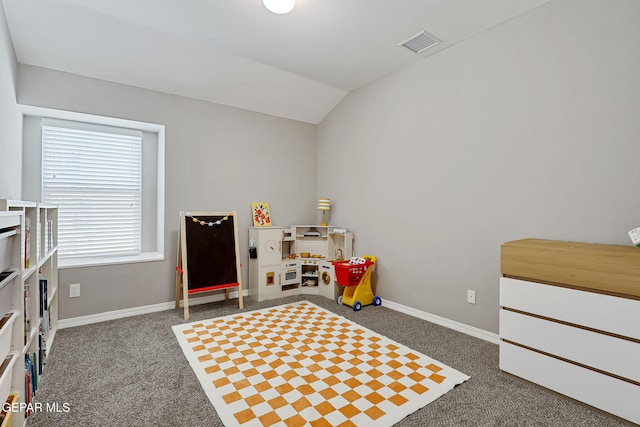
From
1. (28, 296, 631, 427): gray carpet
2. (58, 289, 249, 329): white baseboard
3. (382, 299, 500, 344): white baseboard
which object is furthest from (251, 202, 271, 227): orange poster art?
(382, 299, 500, 344): white baseboard

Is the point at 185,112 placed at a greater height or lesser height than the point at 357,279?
greater

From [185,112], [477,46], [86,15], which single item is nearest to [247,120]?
[185,112]

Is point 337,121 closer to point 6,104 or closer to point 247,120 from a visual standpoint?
point 247,120

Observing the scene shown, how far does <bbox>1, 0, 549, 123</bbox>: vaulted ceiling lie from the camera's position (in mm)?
Result: 2357

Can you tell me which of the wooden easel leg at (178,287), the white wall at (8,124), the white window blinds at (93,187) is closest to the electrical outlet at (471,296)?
the wooden easel leg at (178,287)

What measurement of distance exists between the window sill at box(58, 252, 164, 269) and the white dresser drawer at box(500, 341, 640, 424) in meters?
3.29

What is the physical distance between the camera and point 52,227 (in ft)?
8.46

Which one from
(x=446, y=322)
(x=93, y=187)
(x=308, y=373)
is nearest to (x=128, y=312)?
(x=93, y=187)

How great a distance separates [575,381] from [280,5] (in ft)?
9.98

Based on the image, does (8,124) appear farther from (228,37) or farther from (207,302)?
(207,302)

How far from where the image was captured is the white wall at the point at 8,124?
2082 mm

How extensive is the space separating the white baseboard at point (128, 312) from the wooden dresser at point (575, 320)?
9.65ft

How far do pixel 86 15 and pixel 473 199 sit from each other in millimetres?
3441

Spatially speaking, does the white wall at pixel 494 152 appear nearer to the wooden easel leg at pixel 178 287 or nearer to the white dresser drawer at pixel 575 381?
the white dresser drawer at pixel 575 381
